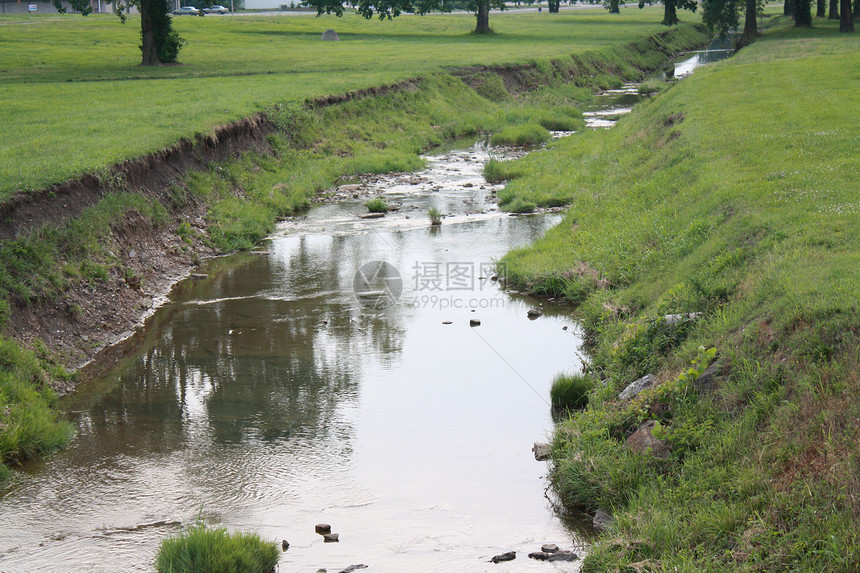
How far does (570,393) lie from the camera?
910 centimetres

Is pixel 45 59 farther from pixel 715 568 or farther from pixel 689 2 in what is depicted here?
pixel 689 2

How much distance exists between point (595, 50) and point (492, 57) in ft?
33.8

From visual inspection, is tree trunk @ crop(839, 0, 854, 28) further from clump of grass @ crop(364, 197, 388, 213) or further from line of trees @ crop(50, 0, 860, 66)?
clump of grass @ crop(364, 197, 388, 213)

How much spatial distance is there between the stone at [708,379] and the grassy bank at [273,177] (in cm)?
665

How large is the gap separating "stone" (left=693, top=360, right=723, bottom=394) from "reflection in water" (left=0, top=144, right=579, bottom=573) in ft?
5.28

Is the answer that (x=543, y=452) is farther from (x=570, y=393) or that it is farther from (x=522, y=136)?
(x=522, y=136)

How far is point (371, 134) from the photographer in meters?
27.8

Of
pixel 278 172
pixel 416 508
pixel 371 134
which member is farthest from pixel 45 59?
pixel 416 508

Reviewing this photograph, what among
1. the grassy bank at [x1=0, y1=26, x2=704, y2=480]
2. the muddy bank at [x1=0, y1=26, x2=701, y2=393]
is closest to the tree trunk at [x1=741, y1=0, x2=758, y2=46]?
the grassy bank at [x1=0, y1=26, x2=704, y2=480]

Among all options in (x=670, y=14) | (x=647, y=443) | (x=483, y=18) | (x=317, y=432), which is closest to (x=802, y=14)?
(x=670, y=14)

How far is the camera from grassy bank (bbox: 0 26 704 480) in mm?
11727

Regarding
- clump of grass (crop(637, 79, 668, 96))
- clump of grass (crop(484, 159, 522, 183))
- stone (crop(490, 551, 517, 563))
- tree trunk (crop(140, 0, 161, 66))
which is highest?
tree trunk (crop(140, 0, 161, 66))

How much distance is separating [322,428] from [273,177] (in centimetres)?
1359

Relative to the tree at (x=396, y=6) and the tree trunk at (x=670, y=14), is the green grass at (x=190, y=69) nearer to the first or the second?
the tree trunk at (x=670, y=14)
